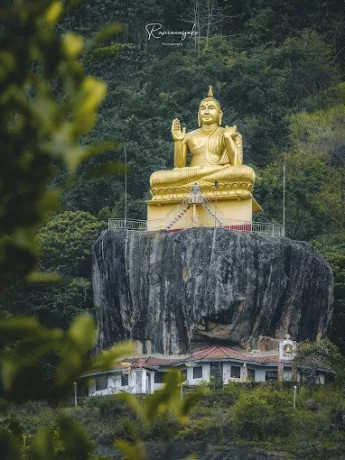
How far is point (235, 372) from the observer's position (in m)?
29.2

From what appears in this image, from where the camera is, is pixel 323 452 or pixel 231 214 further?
pixel 231 214

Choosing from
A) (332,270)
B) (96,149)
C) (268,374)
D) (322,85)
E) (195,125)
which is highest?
(322,85)

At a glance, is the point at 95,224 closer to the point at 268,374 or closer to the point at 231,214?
the point at 231,214

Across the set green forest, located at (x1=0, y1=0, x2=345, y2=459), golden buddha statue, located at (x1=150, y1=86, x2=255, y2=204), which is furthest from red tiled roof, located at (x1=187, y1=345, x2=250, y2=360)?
golden buddha statue, located at (x1=150, y1=86, x2=255, y2=204)

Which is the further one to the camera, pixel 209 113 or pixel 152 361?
pixel 209 113

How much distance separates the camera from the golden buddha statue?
31.0m

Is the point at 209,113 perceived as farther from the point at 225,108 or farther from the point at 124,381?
the point at 225,108

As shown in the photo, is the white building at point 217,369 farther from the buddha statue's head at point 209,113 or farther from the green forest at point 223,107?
the buddha statue's head at point 209,113

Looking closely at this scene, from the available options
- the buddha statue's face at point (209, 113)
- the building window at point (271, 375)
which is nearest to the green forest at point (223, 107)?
the buddha statue's face at point (209, 113)

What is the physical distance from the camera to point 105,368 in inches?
159

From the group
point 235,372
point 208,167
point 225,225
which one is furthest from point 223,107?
point 235,372

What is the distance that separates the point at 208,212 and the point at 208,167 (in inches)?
39.6

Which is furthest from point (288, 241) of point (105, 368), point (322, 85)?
point (105, 368)

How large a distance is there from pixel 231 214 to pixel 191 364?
379 cm
